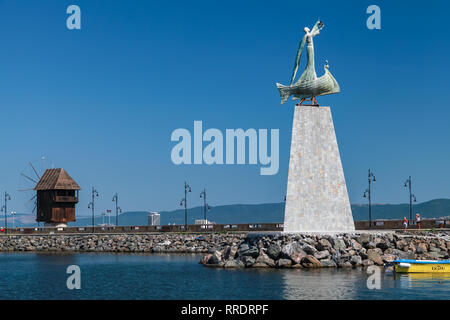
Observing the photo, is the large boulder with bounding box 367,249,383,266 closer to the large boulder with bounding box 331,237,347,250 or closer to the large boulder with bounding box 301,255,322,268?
the large boulder with bounding box 331,237,347,250

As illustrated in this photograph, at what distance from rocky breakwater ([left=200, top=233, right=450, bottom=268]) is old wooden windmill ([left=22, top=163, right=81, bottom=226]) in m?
48.4

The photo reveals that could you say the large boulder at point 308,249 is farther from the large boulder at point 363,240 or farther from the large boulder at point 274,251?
the large boulder at point 363,240

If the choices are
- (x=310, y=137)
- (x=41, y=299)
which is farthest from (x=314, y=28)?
(x=41, y=299)

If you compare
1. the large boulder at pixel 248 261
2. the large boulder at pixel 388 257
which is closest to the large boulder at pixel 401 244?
the large boulder at pixel 388 257

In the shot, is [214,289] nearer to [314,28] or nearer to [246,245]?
[246,245]

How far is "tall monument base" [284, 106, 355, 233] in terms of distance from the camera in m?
39.0

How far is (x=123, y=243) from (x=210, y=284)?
32.5 metres

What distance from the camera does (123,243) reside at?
202ft

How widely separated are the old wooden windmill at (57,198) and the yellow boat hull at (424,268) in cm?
5913

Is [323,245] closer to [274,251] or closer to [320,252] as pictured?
[320,252]

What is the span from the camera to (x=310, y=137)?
39531 mm
